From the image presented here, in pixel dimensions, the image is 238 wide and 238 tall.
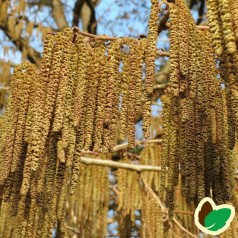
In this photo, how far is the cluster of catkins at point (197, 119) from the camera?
126 centimetres

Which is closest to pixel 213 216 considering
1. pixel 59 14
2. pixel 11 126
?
pixel 11 126

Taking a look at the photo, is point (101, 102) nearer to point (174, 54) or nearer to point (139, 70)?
point (139, 70)

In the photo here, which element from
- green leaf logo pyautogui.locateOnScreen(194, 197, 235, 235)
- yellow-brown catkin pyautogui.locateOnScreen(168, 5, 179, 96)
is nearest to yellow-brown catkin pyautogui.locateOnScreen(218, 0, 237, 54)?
yellow-brown catkin pyautogui.locateOnScreen(168, 5, 179, 96)

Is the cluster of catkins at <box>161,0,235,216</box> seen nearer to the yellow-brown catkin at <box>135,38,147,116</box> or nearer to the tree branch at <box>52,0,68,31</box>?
the yellow-brown catkin at <box>135,38,147,116</box>

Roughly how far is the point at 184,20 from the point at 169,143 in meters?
0.40

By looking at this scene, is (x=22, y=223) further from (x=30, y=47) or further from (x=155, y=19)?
(x=30, y=47)

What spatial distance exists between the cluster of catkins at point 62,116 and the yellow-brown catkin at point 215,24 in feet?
1.03

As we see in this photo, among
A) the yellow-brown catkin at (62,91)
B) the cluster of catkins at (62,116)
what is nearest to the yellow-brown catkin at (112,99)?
the cluster of catkins at (62,116)

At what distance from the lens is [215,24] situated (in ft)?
3.14

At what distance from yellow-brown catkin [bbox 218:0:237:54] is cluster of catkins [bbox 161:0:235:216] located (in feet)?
0.86

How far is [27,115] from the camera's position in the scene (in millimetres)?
1407

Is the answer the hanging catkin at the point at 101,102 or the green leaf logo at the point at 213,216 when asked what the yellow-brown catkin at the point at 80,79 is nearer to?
the hanging catkin at the point at 101,102

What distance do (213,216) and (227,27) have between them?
66 centimetres

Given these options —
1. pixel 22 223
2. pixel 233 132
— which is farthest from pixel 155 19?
pixel 22 223
